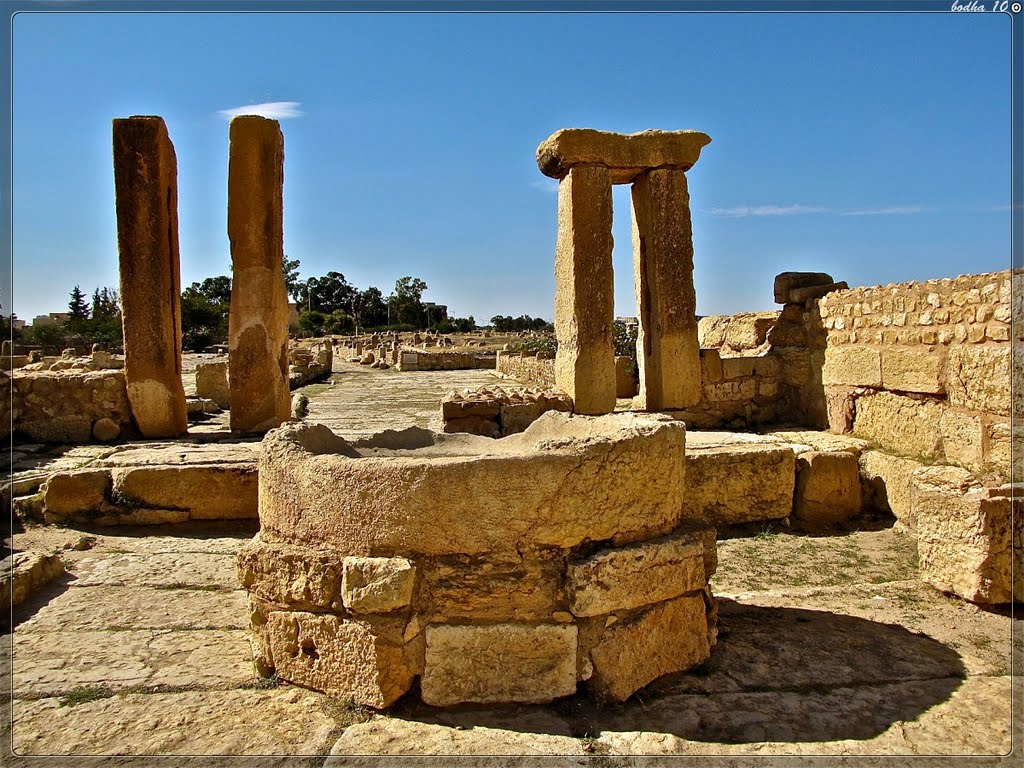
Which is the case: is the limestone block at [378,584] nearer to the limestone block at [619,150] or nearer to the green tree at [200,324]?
the limestone block at [619,150]

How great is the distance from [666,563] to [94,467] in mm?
4772

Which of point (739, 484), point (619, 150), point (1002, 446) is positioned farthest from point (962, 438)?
point (619, 150)

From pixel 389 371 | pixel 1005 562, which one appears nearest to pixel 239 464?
pixel 1005 562

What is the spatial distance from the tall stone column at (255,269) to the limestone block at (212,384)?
3763mm

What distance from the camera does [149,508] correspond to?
5652 millimetres

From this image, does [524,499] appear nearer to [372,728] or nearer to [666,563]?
[666,563]

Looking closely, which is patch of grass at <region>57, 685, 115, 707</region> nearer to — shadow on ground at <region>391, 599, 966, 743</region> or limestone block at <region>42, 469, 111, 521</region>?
shadow on ground at <region>391, 599, 966, 743</region>

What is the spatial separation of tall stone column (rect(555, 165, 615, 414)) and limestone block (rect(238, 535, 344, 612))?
164 inches

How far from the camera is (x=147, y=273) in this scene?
23.4 ft

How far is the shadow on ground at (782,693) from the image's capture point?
9.43ft

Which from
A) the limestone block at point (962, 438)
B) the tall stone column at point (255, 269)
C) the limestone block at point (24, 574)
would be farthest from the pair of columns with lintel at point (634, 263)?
the limestone block at point (24, 574)

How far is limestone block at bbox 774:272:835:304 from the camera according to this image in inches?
309

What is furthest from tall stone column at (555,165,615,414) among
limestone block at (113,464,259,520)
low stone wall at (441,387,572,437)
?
limestone block at (113,464,259,520)

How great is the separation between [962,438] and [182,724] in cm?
525
